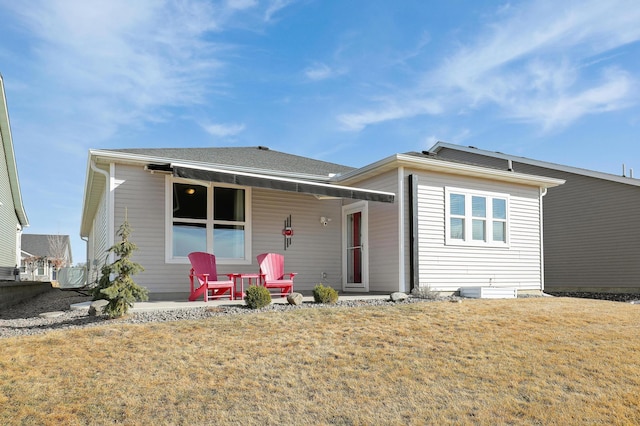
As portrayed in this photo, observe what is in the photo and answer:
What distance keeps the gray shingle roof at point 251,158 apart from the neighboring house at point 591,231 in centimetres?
567

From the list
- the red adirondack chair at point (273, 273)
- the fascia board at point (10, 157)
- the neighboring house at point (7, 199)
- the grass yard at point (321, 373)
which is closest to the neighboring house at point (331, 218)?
the red adirondack chair at point (273, 273)

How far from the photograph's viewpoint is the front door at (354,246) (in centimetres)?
1137

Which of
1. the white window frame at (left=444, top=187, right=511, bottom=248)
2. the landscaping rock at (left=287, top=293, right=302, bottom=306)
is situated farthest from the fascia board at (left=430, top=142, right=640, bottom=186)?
the landscaping rock at (left=287, top=293, right=302, bottom=306)

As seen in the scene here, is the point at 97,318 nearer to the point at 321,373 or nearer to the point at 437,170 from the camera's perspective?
the point at 321,373

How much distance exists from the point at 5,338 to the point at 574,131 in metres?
16.2

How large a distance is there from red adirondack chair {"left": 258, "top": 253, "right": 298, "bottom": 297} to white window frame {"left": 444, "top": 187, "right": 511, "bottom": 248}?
3.60m

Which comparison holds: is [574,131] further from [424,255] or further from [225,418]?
[225,418]

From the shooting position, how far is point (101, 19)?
1071cm

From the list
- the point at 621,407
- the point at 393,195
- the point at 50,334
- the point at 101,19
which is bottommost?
the point at 621,407

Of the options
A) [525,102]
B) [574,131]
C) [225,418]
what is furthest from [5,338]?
[574,131]

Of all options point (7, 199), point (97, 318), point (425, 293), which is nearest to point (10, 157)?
point (7, 199)

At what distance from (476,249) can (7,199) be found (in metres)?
18.3

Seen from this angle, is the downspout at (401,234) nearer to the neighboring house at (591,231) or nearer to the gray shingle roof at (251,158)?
the gray shingle roof at (251,158)

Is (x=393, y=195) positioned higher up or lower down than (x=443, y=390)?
higher up
